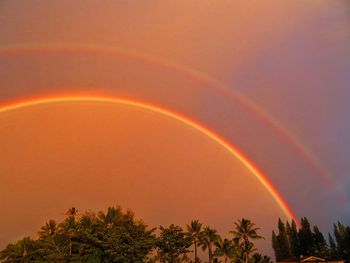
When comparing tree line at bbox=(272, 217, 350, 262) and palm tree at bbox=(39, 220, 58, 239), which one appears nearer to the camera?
palm tree at bbox=(39, 220, 58, 239)

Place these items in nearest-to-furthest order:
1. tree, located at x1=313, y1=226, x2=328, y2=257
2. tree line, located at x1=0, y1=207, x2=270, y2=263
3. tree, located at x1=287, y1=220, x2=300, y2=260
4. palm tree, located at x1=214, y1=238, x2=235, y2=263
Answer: tree line, located at x1=0, y1=207, x2=270, y2=263 → palm tree, located at x1=214, y1=238, x2=235, y2=263 → tree, located at x1=313, y1=226, x2=328, y2=257 → tree, located at x1=287, y1=220, x2=300, y2=260

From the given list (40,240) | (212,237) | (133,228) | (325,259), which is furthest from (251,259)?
(40,240)

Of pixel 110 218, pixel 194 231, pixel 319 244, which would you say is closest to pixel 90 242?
pixel 110 218

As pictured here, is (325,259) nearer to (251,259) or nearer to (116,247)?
(251,259)

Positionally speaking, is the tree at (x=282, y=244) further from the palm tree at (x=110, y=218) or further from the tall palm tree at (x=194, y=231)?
the palm tree at (x=110, y=218)

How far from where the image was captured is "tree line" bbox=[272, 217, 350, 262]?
89.9m

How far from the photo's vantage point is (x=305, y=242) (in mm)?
98438

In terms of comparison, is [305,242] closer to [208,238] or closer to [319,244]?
[319,244]

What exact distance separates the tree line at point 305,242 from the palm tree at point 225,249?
2803cm

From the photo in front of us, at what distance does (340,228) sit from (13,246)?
266 ft

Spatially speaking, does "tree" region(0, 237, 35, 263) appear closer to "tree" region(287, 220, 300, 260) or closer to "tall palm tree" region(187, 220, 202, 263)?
"tall palm tree" region(187, 220, 202, 263)

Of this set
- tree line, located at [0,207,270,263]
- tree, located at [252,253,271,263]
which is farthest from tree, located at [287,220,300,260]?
tree line, located at [0,207,270,263]

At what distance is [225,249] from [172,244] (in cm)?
975

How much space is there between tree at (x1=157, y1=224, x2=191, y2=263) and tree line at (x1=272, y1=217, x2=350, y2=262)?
1385 inches
